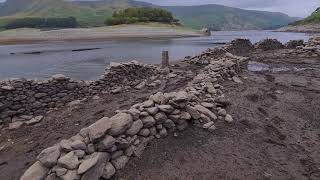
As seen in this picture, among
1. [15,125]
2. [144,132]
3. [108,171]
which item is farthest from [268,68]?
[108,171]

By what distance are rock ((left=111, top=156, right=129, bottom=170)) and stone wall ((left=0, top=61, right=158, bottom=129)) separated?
22.3 ft

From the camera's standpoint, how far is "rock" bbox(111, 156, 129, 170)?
9430 mm

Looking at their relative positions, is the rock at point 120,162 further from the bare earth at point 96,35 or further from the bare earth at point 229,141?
the bare earth at point 96,35

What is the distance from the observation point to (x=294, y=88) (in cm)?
2034

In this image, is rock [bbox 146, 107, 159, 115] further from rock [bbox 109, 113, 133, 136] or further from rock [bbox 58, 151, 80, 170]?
rock [bbox 58, 151, 80, 170]

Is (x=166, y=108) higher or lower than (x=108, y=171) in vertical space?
higher

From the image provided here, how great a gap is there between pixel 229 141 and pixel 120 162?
12.6ft

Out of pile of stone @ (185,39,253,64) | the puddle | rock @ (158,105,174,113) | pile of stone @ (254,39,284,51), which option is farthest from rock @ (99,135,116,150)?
pile of stone @ (254,39,284,51)

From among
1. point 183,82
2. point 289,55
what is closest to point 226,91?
point 183,82

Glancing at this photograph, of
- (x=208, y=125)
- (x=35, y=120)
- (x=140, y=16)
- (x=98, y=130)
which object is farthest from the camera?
(x=140, y=16)

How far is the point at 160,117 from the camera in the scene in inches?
431

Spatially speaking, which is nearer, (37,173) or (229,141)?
(37,173)

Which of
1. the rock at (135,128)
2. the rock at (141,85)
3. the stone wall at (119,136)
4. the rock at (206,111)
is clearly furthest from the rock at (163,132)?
the rock at (141,85)

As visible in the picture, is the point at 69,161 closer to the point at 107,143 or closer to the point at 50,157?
the point at 50,157
